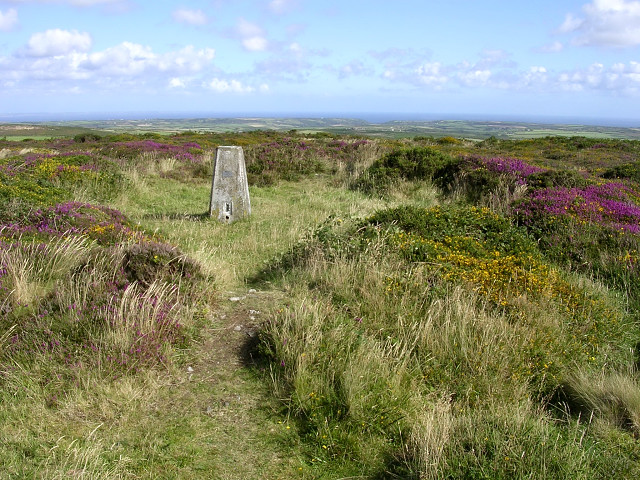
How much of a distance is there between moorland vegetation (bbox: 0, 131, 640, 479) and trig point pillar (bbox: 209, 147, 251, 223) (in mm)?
1888

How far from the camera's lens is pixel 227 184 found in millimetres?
10016

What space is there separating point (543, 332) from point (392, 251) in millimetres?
2192

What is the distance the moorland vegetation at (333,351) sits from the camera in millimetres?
3090

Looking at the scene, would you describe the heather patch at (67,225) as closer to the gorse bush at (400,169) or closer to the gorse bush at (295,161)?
the gorse bush at (295,161)

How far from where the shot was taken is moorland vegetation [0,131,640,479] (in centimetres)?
309

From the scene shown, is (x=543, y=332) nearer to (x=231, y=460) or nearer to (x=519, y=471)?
(x=519, y=471)

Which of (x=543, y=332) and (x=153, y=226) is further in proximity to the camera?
(x=153, y=226)

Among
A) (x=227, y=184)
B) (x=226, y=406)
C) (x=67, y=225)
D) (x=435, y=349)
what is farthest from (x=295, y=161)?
(x=226, y=406)

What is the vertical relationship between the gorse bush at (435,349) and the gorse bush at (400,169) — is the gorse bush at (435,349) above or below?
below


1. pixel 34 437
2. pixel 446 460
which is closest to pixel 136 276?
pixel 34 437

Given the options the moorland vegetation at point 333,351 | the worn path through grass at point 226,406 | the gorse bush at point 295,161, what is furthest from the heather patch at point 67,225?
the gorse bush at point 295,161

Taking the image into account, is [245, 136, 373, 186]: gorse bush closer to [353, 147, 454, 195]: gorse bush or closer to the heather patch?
[353, 147, 454, 195]: gorse bush

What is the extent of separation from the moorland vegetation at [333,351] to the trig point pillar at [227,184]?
1.89 m

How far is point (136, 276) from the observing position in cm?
518
